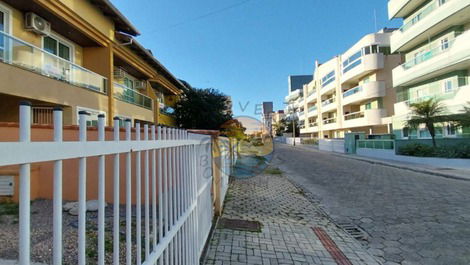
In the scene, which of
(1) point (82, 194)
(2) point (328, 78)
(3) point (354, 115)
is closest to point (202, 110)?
(1) point (82, 194)

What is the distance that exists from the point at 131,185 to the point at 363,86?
32.5 metres

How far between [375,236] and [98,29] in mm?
12743

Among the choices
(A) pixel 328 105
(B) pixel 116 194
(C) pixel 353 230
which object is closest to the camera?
(B) pixel 116 194

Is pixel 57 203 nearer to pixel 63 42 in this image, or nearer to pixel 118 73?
pixel 63 42

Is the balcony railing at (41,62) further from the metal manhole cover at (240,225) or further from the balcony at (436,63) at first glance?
the balcony at (436,63)

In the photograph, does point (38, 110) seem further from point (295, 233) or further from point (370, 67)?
point (370, 67)

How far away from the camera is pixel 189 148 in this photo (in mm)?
3283

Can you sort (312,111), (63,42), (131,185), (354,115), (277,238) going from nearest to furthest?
(131,185), (277,238), (63,42), (354,115), (312,111)

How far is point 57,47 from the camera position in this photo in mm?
10789

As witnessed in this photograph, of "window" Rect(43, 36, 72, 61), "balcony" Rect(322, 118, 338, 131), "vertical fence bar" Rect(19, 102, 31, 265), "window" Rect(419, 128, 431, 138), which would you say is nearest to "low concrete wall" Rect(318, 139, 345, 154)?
"balcony" Rect(322, 118, 338, 131)

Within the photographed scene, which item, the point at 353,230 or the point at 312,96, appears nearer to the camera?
the point at 353,230

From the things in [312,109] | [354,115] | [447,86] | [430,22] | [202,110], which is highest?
[430,22]

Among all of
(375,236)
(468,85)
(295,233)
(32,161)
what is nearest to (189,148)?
(32,161)

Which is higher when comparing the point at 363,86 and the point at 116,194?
the point at 363,86
